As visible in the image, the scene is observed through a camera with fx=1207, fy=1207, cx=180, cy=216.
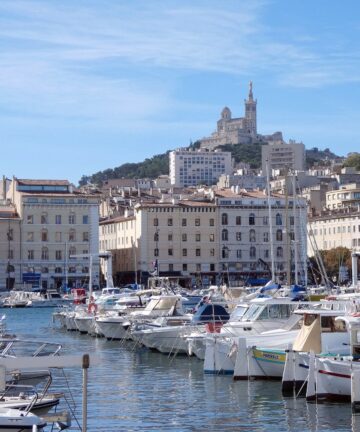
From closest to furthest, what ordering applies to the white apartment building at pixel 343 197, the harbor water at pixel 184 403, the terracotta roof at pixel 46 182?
1. the harbor water at pixel 184 403
2. the terracotta roof at pixel 46 182
3. the white apartment building at pixel 343 197

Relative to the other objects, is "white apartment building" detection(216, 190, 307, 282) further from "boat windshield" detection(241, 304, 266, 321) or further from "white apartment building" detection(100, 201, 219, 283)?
"boat windshield" detection(241, 304, 266, 321)

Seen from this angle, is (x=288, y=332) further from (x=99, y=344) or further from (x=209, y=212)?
(x=209, y=212)

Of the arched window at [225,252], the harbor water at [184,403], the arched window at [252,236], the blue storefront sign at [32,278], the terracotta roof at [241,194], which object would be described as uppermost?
the terracotta roof at [241,194]

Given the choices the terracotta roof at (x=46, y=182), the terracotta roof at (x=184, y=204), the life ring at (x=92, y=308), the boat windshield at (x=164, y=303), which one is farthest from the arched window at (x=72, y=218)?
the boat windshield at (x=164, y=303)

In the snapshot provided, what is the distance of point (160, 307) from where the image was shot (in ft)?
170

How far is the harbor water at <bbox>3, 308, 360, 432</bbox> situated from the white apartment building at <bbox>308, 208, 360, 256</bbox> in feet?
291

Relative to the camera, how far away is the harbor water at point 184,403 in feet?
84.0

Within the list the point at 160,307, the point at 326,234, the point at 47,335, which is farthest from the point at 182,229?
the point at 160,307

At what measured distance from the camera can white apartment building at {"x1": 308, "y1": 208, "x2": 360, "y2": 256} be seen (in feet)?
422

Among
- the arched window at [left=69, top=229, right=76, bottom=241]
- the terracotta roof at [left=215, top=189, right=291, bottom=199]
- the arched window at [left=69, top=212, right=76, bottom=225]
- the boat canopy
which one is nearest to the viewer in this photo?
the boat canopy

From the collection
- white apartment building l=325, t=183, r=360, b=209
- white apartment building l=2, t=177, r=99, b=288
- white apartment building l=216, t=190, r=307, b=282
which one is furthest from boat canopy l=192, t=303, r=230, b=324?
white apartment building l=325, t=183, r=360, b=209

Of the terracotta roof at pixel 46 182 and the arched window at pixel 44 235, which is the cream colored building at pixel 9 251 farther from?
the terracotta roof at pixel 46 182

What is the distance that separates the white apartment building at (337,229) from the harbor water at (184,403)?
291ft

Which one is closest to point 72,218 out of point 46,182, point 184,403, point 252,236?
point 46,182
